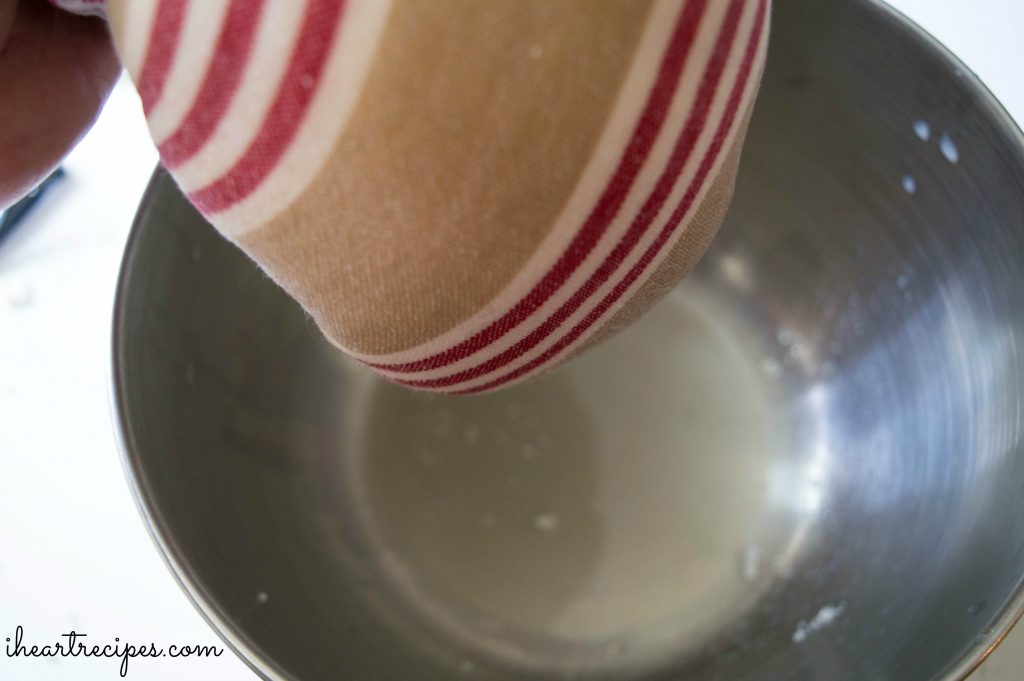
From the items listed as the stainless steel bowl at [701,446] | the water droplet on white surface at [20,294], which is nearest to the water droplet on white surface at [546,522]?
the stainless steel bowl at [701,446]

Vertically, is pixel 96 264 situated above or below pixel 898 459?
below

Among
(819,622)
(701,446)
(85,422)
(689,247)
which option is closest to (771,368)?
(701,446)

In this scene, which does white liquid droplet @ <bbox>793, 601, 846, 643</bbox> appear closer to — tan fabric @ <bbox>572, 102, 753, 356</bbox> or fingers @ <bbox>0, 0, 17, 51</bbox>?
Result: tan fabric @ <bbox>572, 102, 753, 356</bbox>

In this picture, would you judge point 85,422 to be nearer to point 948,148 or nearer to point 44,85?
point 44,85

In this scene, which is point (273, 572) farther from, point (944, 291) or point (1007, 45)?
point (1007, 45)

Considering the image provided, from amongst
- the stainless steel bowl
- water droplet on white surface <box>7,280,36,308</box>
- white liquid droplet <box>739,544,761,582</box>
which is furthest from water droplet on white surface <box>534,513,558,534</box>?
water droplet on white surface <box>7,280,36,308</box>

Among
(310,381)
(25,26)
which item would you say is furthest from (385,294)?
(310,381)

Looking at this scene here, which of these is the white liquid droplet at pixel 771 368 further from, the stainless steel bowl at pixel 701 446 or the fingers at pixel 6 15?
the fingers at pixel 6 15
